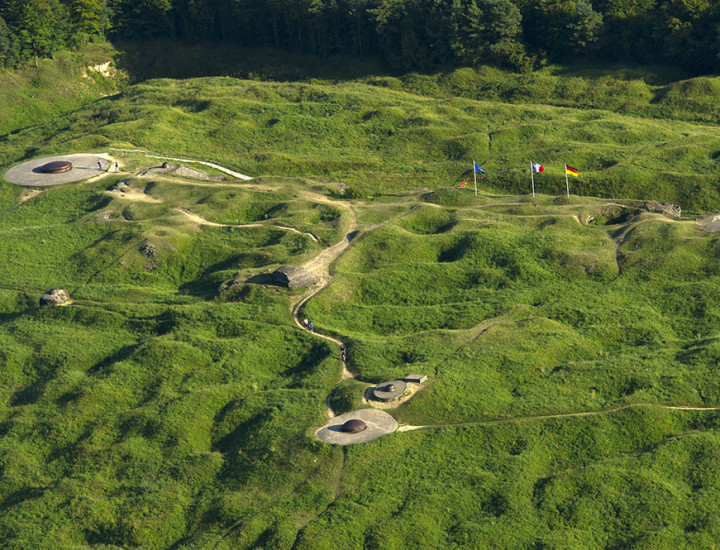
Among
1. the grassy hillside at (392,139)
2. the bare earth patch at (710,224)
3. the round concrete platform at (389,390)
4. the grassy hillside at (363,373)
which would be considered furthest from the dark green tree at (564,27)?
the round concrete platform at (389,390)

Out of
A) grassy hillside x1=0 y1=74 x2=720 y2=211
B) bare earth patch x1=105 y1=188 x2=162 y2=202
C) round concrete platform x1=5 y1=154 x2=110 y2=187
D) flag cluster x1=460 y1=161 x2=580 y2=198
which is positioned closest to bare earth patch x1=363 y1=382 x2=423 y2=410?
flag cluster x1=460 y1=161 x2=580 y2=198

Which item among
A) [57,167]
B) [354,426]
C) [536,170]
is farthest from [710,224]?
[57,167]

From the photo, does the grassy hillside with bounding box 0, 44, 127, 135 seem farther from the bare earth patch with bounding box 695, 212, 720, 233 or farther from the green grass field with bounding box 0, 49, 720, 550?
the bare earth patch with bounding box 695, 212, 720, 233

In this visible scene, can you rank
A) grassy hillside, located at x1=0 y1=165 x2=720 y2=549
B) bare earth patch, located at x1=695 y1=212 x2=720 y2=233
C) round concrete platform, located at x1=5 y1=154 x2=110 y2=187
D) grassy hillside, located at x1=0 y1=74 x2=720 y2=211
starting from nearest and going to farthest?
grassy hillside, located at x1=0 y1=165 x2=720 y2=549
bare earth patch, located at x1=695 y1=212 x2=720 y2=233
grassy hillside, located at x1=0 y1=74 x2=720 y2=211
round concrete platform, located at x1=5 y1=154 x2=110 y2=187

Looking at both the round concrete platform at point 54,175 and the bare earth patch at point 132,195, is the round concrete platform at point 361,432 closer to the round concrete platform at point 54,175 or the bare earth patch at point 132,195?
the bare earth patch at point 132,195

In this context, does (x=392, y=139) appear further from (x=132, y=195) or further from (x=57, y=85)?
(x=57, y=85)

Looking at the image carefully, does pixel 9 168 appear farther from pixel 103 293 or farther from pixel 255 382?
pixel 255 382
